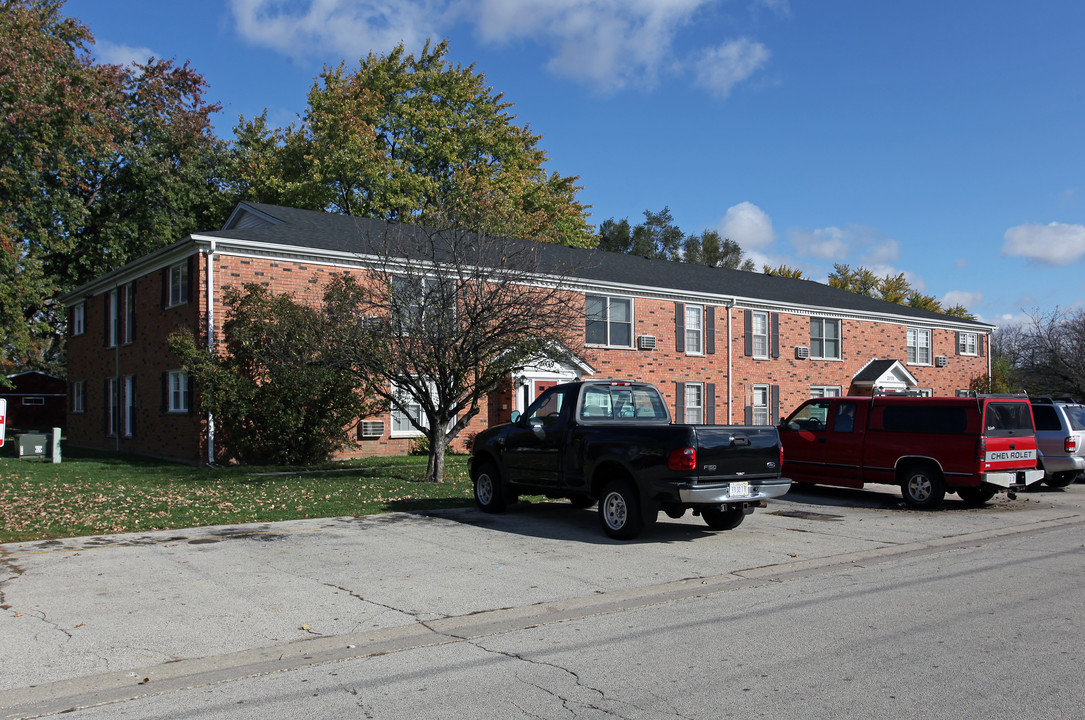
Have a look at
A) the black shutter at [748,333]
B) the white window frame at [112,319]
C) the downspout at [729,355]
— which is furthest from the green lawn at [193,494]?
the black shutter at [748,333]

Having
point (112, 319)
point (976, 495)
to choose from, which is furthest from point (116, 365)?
point (976, 495)

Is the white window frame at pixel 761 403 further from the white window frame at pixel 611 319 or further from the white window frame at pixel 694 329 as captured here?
the white window frame at pixel 611 319

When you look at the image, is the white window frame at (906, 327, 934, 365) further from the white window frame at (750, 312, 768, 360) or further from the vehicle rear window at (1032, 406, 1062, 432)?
the vehicle rear window at (1032, 406, 1062, 432)

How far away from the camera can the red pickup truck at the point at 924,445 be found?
44.3 ft

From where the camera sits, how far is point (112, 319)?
2656 centimetres

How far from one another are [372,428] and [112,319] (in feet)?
33.6

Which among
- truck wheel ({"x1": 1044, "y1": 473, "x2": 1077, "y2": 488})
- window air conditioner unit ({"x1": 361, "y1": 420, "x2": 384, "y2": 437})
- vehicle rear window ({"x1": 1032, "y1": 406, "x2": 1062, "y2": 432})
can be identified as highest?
vehicle rear window ({"x1": 1032, "y1": 406, "x2": 1062, "y2": 432})

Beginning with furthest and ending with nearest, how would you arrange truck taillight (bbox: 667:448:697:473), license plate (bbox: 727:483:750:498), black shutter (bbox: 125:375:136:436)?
1. black shutter (bbox: 125:375:136:436)
2. license plate (bbox: 727:483:750:498)
3. truck taillight (bbox: 667:448:697:473)

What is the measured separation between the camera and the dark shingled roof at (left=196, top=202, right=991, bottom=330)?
855 inches

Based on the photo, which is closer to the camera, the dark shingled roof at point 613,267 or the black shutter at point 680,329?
the dark shingled roof at point 613,267

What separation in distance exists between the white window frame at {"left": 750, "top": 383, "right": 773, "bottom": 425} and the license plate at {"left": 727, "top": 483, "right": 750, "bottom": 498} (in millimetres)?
21210

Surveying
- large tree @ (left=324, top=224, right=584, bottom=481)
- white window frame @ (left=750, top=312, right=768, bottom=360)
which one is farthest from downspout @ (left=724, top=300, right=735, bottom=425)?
large tree @ (left=324, top=224, right=584, bottom=481)

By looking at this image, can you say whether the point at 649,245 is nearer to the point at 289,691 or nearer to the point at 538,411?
the point at 538,411

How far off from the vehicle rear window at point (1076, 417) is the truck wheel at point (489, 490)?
12.3 metres
